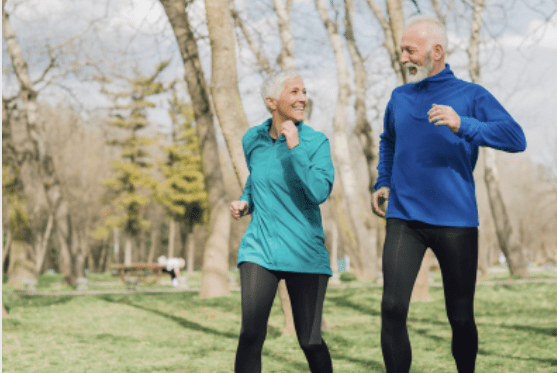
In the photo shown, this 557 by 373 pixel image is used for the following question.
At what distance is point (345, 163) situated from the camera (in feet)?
62.0

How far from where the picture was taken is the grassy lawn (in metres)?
5.97

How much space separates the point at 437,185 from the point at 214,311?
8578mm

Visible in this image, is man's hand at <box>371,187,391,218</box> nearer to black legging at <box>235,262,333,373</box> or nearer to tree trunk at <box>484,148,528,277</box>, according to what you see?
black legging at <box>235,262,333,373</box>

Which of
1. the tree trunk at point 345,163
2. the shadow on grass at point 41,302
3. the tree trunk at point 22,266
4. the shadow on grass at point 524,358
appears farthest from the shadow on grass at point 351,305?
the tree trunk at point 22,266

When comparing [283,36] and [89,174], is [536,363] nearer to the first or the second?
[283,36]

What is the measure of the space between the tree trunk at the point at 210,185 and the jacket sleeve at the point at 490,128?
387 inches

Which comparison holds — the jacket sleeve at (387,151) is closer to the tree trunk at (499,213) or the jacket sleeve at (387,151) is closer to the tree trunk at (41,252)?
the tree trunk at (499,213)

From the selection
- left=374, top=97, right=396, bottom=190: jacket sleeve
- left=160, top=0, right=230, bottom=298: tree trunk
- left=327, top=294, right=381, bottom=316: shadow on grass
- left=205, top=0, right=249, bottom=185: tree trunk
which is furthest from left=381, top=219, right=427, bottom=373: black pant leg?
left=160, top=0, right=230, bottom=298: tree trunk

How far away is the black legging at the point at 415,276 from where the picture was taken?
3217 mm

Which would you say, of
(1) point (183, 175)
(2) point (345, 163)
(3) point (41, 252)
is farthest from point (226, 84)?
(1) point (183, 175)

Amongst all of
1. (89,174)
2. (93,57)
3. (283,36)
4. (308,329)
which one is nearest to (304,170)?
(308,329)

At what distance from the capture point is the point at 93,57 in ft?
61.3

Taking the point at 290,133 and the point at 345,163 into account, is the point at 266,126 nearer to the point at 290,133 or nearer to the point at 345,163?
the point at 290,133

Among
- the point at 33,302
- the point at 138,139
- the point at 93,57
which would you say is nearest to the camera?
the point at 33,302
